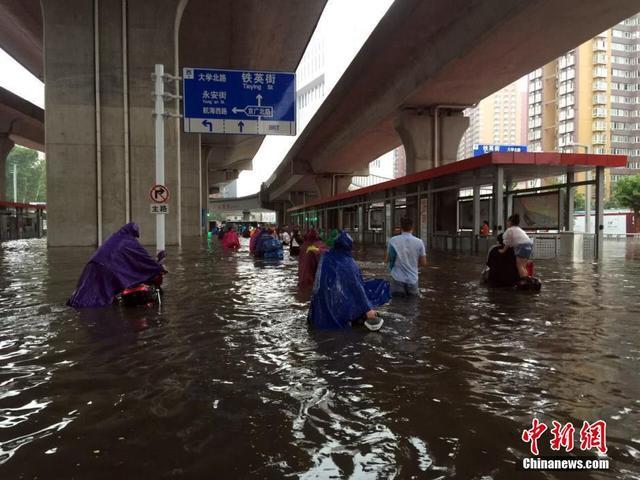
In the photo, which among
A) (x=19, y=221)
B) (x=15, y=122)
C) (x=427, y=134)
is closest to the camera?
(x=427, y=134)

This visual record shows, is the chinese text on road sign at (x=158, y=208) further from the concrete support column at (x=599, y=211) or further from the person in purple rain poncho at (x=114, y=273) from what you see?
the concrete support column at (x=599, y=211)

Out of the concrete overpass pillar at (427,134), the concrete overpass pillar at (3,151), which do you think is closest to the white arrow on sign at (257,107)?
the concrete overpass pillar at (427,134)

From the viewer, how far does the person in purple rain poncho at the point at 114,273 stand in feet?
23.4

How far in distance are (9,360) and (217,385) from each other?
198 centimetres

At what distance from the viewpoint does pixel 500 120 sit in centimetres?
11806

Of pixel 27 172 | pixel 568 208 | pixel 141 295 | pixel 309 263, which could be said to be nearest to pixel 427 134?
pixel 568 208

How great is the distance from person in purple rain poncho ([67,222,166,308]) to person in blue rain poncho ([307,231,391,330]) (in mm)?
2808

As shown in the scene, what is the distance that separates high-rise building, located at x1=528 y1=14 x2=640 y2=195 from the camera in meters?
84.2

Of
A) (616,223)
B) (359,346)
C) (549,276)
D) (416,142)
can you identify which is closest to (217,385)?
(359,346)

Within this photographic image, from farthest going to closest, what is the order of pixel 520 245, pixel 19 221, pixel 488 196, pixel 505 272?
pixel 19 221, pixel 488 196, pixel 505 272, pixel 520 245

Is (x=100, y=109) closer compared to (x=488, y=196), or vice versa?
(x=100, y=109)

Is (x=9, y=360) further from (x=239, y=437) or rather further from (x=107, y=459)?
(x=239, y=437)

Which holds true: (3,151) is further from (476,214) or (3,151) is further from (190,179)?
(476,214)

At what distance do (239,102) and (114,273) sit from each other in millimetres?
10410
